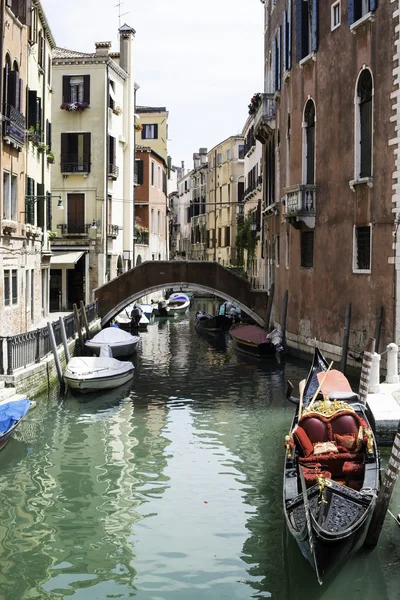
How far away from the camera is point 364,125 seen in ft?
55.8

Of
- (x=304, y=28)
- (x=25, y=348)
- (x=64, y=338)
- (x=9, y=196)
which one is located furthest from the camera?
(x=304, y=28)

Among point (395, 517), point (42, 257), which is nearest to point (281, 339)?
point (42, 257)

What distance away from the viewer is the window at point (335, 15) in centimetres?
1809

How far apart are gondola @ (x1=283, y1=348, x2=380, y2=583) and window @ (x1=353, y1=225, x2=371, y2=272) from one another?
681cm

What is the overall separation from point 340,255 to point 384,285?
2.53 metres

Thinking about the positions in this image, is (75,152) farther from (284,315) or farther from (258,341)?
(284,315)

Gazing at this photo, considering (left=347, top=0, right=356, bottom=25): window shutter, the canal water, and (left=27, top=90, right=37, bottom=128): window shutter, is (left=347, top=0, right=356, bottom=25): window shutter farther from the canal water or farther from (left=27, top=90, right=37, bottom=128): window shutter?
the canal water

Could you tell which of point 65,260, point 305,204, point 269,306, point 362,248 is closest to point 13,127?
point 305,204

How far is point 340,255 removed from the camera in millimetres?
18250

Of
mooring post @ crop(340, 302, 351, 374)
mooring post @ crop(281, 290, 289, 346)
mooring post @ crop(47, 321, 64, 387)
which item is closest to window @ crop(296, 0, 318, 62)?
mooring post @ crop(281, 290, 289, 346)

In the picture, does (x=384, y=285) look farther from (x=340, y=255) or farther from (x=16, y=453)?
(x=16, y=453)

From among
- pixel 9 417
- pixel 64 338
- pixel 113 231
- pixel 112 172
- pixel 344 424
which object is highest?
pixel 112 172

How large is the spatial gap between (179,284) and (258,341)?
5072 mm

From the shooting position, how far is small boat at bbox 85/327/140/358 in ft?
69.4
